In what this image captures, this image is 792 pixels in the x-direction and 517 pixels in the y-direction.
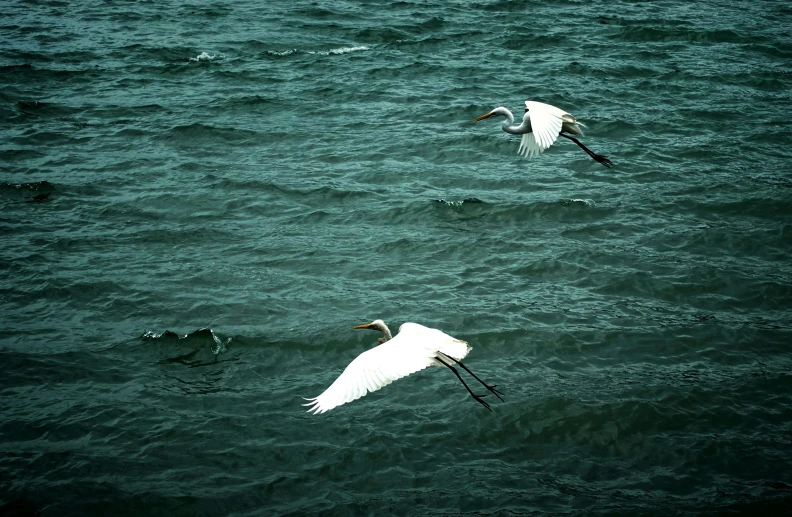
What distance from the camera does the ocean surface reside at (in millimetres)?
7523

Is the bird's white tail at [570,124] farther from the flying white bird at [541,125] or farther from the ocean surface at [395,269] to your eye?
the ocean surface at [395,269]

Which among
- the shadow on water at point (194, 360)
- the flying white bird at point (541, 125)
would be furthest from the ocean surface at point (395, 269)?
the flying white bird at point (541, 125)

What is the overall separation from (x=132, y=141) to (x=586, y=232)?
8.54m

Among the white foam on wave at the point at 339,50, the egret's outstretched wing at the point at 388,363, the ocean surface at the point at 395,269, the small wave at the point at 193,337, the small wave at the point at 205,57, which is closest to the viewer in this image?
the egret's outstretched wing at the point at 388,363

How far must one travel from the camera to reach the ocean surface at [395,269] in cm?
752

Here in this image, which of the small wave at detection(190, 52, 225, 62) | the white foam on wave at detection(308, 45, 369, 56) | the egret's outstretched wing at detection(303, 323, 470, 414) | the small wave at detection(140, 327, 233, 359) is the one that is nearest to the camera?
the egret's outstretched wing at detection(303, 323, 470, 414)

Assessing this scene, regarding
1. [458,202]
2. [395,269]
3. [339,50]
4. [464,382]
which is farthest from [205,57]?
[464,382]

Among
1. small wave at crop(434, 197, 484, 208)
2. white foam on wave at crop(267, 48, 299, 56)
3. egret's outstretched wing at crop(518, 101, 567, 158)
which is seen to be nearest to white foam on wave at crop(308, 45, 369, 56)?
white foam on wave at crop(267, 48, 299, 56)

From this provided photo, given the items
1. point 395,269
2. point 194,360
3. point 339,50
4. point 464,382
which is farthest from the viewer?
point 339,50

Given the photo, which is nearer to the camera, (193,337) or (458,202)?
(193,337)

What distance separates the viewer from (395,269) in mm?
10922

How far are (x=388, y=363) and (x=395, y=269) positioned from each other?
4455 millimetres

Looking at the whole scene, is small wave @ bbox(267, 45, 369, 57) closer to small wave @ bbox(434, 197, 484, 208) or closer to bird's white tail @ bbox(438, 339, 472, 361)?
small wave @ bbox(434, 197, 484, 208)

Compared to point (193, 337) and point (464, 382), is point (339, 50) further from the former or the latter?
point (464, 382)
